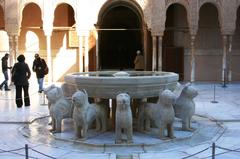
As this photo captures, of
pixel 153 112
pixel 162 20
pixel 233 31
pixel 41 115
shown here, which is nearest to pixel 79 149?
pixel 153 112

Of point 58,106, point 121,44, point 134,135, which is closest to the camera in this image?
point 134,135

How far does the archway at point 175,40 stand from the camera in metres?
18.5

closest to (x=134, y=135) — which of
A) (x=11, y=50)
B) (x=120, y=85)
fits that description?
(x=120, y=85)

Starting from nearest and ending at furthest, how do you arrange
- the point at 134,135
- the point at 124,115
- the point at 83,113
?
1. the point at 124,115
2. the point at 83,113
3. the point at 134,135

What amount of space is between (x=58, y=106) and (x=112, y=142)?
55.3 inches

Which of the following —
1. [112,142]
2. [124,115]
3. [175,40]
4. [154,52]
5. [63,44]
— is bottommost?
[112,142]

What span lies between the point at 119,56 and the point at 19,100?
16098 mm

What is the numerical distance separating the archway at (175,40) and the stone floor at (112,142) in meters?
8.41

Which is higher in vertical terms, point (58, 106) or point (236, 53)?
point (236, 53)

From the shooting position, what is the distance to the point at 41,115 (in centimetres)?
970

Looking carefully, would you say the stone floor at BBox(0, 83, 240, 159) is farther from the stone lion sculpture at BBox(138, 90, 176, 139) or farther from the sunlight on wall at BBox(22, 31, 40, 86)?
the sunlight on wall at BBox(22, 31, 40, 86)

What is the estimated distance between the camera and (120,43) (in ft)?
87.8

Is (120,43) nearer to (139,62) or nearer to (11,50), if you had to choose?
(139,62)

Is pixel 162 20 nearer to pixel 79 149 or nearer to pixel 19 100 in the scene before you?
pixel 19 100
